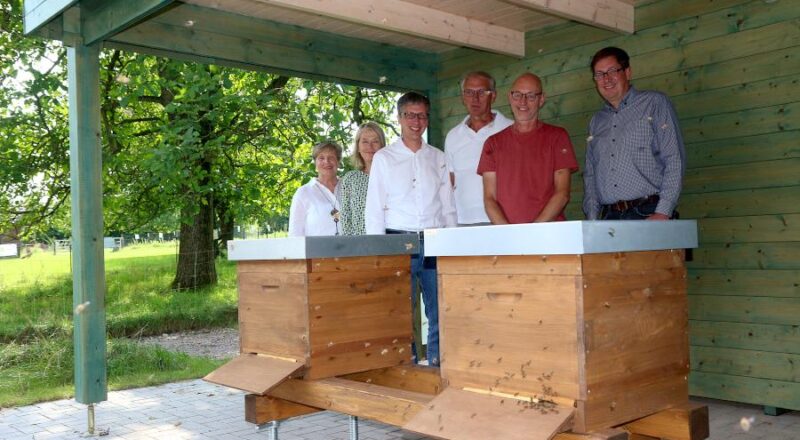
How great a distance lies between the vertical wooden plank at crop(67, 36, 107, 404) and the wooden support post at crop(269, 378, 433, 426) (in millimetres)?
→ 1965

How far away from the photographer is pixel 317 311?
118 inches

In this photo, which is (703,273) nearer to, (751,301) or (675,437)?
(751,301)

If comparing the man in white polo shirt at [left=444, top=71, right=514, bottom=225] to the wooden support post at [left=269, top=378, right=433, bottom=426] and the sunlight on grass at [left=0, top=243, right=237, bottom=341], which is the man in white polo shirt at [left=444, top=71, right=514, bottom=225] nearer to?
the wooden support post at [left=269, top=378, right=433, bottom=426]

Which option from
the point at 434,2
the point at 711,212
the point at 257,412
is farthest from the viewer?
the point at 434,2

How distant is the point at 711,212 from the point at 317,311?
2837mm

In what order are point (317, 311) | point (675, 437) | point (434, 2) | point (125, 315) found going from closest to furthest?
point (675, 437)
point (317, 311)
point (434, 2)
point (125, 315)

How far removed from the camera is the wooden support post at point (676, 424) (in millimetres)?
2266

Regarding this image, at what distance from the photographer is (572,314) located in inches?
80.6

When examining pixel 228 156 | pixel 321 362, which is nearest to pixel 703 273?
pixel 321 362

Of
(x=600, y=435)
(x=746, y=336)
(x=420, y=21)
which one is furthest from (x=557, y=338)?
(x=420, y=21)

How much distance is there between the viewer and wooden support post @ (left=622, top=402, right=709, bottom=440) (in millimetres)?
2266

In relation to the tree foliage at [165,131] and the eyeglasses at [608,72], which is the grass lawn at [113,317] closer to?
the tree foliage at [165,131]

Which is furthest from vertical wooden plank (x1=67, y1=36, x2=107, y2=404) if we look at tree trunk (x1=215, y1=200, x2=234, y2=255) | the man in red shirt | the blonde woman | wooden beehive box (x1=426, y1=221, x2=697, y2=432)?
tree trunk (x1=215, y1=200, x2=234, y2=255)

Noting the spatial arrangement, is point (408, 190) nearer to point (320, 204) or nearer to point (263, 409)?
point (320, 204)
